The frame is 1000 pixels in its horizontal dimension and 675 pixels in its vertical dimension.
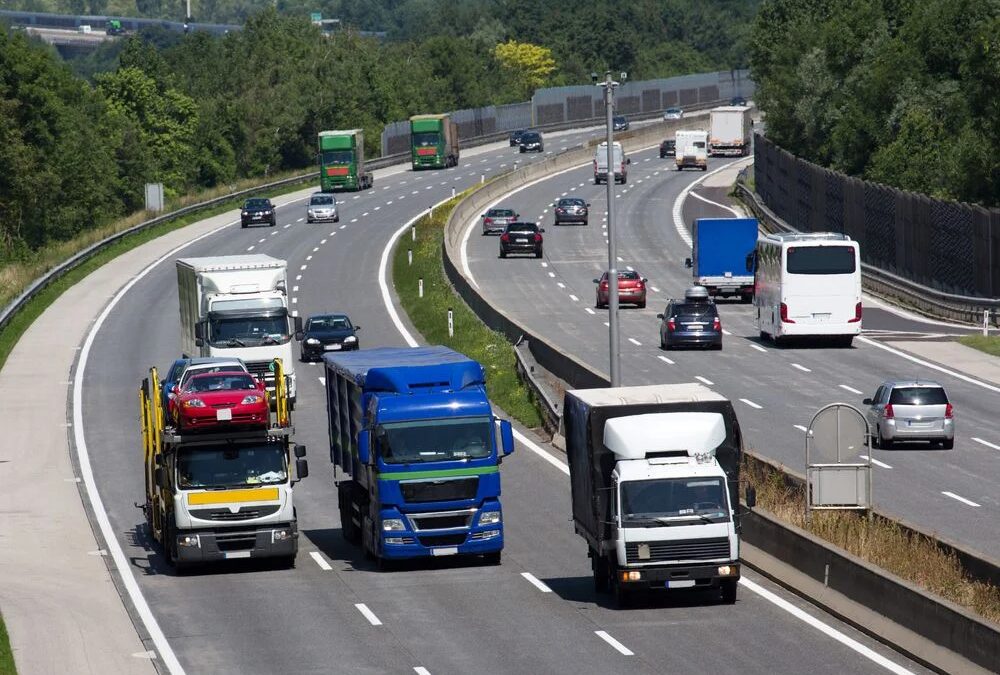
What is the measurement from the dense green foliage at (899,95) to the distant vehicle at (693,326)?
28276mm

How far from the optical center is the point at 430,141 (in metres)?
137

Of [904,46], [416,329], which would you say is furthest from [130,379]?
[904,46]

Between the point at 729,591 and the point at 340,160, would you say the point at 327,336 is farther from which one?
the point at 340,160

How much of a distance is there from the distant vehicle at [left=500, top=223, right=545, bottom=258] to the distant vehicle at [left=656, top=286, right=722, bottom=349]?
95.0ft

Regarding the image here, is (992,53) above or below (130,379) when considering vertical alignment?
above

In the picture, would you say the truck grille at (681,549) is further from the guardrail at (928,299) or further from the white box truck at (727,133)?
the white box truck at (727,133)

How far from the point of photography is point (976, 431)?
44500 mm

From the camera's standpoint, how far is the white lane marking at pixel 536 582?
26953 mm

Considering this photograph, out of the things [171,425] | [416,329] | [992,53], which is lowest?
[416,329]

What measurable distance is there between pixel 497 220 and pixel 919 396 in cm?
5894

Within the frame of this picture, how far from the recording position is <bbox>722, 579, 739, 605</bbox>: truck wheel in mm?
24484

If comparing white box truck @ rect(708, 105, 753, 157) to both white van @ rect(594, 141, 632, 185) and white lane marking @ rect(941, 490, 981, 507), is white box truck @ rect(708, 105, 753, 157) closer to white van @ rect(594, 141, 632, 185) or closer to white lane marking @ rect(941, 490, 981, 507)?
white van @ rect(594, 141, 632, 185)

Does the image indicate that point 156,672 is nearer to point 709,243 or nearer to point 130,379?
point 130,379

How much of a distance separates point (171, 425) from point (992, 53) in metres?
62.1
